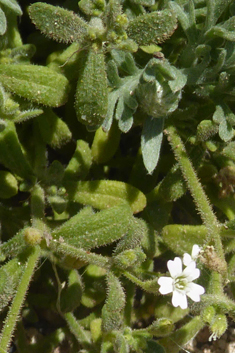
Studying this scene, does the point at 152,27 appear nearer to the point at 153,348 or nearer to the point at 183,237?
the point at 183,237

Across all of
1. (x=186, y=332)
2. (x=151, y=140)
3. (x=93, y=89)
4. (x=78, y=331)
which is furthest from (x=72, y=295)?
(x=93, y=89)

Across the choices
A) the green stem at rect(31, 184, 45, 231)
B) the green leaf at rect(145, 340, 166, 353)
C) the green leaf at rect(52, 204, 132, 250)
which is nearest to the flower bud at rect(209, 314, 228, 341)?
the green leaf at rect(145, 340, 166, 353)

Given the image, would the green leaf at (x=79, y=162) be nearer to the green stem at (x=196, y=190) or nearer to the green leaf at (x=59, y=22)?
the green stem at (x=196, y=190)

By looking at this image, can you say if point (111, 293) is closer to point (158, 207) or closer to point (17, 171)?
point (158, 207)

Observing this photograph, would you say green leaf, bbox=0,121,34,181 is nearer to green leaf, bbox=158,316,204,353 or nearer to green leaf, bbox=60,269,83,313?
green leaf, bbox=60,269,83,313

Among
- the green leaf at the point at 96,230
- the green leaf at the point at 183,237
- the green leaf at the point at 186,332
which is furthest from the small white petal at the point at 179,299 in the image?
the green leaf at the point at 186,332
